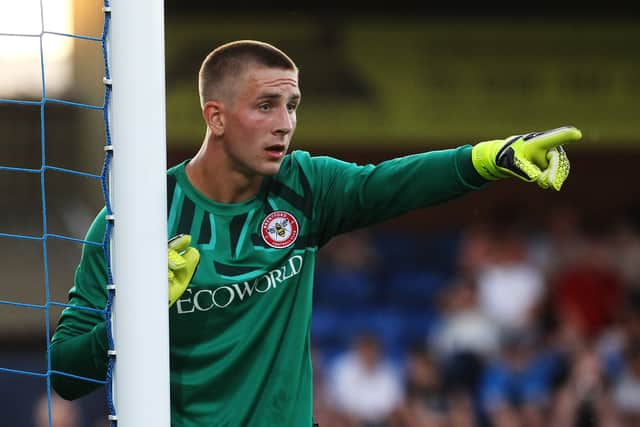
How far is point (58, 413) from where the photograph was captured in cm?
762

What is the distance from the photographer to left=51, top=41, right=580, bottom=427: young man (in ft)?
9.28

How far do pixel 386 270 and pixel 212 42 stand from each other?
2.33 m

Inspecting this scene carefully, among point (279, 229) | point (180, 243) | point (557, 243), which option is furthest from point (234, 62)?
point (557, 243)

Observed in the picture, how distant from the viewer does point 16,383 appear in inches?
320

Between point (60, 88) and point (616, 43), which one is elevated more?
point (616, 43)

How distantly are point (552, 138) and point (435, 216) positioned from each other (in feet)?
22.3

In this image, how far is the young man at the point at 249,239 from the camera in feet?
9.28

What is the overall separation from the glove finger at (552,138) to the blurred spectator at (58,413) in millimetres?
5414

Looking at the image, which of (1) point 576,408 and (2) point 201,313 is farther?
(1) point 576,408

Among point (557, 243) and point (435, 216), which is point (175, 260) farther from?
point (435, 216)

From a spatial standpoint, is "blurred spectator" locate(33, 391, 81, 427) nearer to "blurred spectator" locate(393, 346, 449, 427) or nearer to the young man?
Answer: "blurred spectator" locate(393, 346, 449, 427)

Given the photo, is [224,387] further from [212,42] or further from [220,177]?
[212,42]

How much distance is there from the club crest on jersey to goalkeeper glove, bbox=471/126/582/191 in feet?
1.92

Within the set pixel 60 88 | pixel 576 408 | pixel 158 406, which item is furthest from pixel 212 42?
pixel 158 406
